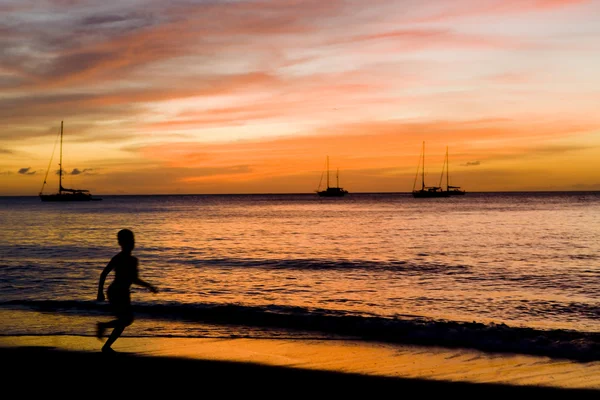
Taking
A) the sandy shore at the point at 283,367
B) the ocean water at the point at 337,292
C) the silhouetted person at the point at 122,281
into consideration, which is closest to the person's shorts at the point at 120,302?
the silhouetted person at the point at 122,281

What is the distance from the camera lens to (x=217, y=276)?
23547 mm

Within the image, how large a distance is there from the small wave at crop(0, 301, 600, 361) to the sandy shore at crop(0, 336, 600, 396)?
0.82 m

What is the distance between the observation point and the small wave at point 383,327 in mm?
11281

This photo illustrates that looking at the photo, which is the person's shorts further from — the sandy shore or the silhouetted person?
the sandy shore

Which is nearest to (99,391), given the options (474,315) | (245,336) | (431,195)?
(245,336)

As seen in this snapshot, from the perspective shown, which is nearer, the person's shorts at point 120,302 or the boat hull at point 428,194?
the person's shorts at point 120,302

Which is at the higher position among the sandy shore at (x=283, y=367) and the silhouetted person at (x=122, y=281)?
the silhouetted person at (x=122, y=281)

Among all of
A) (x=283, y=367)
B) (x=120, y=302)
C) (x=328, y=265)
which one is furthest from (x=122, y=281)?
(x=328, y=265)

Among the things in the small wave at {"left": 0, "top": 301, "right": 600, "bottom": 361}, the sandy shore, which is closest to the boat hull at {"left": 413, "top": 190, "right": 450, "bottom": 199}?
the small wave at {"left": 0, "top": 301, "right": 600, "bottom": 361}

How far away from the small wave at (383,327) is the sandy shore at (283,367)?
0.82 metres

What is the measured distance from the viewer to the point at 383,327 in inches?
520

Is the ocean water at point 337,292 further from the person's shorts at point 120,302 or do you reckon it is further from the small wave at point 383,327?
the person's shorts at point 120,302

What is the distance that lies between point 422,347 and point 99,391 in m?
6.69

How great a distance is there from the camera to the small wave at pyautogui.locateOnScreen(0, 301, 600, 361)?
11.3 m
